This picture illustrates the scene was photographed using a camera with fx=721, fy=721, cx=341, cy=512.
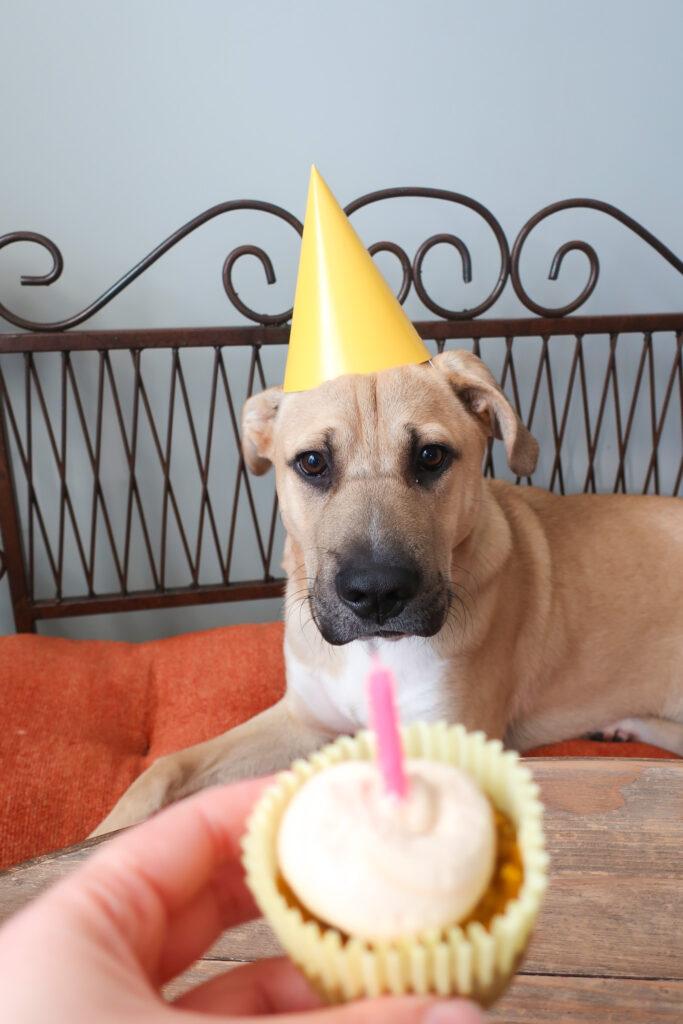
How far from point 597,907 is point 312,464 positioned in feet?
2.78

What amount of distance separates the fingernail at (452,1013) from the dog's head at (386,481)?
0.81 metres

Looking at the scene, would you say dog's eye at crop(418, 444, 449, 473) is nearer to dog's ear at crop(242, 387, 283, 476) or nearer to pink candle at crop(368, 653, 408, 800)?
dog's ear at crop(242, 387, 283, 476)

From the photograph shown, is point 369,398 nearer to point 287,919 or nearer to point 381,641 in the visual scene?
point 381,641

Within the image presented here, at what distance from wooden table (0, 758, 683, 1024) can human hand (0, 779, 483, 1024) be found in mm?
233

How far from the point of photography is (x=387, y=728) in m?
0.32

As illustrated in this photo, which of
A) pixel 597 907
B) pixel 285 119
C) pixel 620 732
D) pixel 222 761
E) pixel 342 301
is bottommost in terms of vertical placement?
pixel 620 732

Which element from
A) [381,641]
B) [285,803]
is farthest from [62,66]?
[285,803]

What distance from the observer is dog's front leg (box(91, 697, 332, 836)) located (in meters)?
1.32

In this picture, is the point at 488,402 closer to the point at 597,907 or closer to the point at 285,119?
the point at 597,907

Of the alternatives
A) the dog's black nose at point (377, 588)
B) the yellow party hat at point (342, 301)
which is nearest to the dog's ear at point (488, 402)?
the yellow party hat at point (342, 301)

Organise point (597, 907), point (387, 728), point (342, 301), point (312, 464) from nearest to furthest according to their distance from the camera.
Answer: point (387, 728) < point (597, 907) < point (342, 301) < point (312, 464)

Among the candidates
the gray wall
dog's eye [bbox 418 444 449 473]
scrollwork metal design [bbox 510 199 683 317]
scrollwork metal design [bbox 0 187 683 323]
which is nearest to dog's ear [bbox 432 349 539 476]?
dog's eye [bbox 418 444 449 473]

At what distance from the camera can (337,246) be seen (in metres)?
1.12

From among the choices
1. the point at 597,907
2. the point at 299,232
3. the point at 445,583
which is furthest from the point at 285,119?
the point at 597,907
